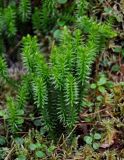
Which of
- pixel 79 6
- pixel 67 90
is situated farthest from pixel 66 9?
pixel 67 90

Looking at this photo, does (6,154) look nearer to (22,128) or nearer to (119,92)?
(22,128)

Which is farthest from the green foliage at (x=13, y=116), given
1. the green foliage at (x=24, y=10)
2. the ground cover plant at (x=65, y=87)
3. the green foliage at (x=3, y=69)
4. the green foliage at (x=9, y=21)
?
the green foliage at (x=24, y=10)

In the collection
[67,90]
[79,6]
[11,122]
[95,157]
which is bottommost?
[95,157]

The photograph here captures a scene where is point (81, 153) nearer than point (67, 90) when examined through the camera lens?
No

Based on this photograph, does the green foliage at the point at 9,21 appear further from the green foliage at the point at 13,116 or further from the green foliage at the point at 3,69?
the green foliage at the point at 13,116

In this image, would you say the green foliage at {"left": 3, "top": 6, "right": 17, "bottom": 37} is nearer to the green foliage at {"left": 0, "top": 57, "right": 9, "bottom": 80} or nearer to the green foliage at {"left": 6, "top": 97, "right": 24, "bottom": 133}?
the green foliage at {"left": 0, "top": 57, "right": 9, "bottom": 80}

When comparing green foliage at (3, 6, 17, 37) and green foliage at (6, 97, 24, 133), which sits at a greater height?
green foliage at (3, 6, 17, 37)

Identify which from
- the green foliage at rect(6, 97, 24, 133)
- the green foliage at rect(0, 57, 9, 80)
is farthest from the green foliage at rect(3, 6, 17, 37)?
the green foliage at rect(6, 97, 24, 133)

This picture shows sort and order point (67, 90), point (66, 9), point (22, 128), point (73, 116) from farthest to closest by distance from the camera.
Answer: point (66, 9)
point (22, 128)
point (73, 116)
point (67, 90)
